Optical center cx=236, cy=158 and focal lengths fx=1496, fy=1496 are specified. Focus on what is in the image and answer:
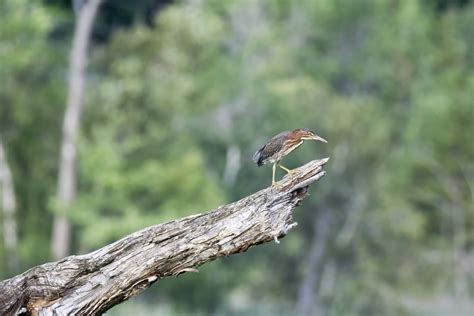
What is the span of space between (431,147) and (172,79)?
73.1 ft

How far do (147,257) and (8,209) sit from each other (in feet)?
103

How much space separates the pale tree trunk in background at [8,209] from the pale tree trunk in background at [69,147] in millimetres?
1197

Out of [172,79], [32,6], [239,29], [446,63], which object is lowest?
[446,63]

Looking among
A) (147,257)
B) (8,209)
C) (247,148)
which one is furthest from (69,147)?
(147,257)

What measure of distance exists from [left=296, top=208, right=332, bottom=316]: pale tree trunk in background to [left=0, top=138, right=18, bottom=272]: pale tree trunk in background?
13862mm

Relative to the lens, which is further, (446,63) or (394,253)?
(446,63)

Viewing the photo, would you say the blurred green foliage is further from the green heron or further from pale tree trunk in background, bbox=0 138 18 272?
the green heron

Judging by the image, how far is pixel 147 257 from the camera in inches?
292

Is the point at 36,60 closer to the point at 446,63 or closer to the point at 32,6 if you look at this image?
the point at 32,6

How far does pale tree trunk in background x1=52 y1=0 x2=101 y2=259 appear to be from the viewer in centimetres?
3909

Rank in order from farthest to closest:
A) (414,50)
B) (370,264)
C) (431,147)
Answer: (414,50) < (431,147) < (370,264)

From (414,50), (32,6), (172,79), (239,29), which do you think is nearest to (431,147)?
(239,29)

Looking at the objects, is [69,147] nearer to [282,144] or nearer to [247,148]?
[247,148]

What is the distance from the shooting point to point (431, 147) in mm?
63156
